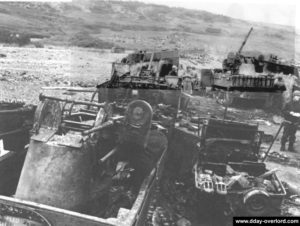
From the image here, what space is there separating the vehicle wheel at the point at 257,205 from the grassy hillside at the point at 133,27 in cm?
2314

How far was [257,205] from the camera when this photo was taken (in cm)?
576

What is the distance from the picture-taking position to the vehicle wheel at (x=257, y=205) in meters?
5.68

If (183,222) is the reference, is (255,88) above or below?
above

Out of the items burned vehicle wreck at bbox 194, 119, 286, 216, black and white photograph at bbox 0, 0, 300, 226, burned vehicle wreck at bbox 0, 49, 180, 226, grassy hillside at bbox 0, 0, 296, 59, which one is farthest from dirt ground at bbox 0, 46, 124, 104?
burned vehicle wreck at bbox 194, 119, 286, 216

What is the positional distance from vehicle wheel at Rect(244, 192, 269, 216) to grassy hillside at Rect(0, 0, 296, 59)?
75.9ft

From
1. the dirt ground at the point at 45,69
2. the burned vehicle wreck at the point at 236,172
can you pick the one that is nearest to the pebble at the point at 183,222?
the burned vehicle wreck at the point at 236,172

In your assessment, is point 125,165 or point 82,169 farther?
point 125,165

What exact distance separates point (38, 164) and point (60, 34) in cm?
2800

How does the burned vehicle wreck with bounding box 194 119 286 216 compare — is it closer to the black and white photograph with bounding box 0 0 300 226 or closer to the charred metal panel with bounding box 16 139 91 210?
the black and white photograph with bounding box 0 0 300 226

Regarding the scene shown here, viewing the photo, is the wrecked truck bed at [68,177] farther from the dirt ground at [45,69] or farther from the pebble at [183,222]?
the dirt ground at [45,69]

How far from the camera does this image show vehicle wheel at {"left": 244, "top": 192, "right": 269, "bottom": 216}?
5.68 meters

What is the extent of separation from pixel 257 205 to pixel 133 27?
36179 mm

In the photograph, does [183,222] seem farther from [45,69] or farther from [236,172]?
[45,69]

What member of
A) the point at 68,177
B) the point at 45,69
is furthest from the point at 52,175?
the point at 45,69
